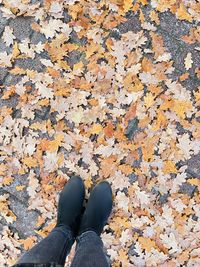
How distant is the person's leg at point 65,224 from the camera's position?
3.00m

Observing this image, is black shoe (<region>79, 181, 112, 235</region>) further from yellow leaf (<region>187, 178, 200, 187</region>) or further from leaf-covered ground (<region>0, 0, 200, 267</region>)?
yellow leaf (<region>187, 178, 200, 187</region>)

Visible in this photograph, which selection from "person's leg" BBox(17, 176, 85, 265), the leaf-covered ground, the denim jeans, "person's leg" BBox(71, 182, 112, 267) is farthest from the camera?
the leaf-covered ground

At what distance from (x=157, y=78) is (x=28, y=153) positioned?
50.1 inches

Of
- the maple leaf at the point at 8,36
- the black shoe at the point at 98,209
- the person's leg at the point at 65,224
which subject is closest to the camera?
the person's leg at the point at 65,224

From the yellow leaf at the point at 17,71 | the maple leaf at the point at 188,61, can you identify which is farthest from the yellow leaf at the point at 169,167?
the yellow leaf at the point at 17,71

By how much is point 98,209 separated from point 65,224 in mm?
293

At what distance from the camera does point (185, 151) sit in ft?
11.8

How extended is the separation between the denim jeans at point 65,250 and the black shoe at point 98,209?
0.09m

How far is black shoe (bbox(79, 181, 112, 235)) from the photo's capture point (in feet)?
11.4

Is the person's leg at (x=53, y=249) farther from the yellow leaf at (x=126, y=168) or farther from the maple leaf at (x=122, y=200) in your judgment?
the yellow leaf at (x=126, y=168)

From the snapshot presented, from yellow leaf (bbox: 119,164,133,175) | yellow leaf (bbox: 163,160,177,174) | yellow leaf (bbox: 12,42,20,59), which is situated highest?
yellow leaf (bbox: 12,42,20,59)

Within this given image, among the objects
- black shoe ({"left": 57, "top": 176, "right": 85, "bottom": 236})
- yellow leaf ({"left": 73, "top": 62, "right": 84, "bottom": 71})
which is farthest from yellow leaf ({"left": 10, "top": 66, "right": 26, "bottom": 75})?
black shoe ({"left": 57, "top": 176, "right": 85, "bottom": 236})

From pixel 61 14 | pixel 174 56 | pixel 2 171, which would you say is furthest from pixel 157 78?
pixel 2 171

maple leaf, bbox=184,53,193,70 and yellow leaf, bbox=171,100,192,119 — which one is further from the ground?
maple leaf, bbox=184,53,193,70
